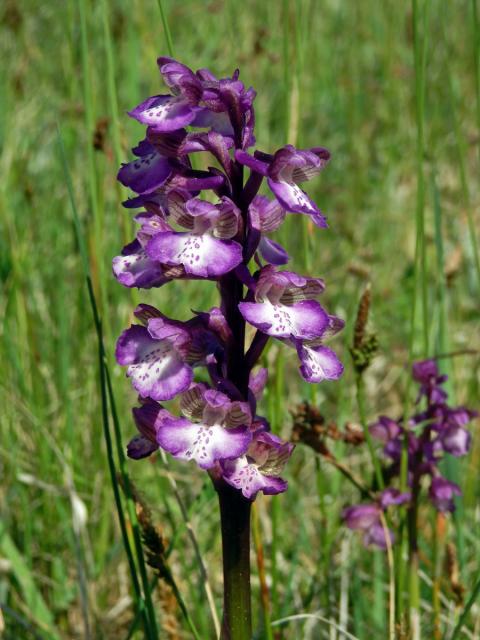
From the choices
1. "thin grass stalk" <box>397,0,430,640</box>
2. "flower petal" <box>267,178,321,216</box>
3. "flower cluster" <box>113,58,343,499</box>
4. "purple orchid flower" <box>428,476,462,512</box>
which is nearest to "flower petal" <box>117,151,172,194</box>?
"flower cluster" <box>113,58,343,499</box>

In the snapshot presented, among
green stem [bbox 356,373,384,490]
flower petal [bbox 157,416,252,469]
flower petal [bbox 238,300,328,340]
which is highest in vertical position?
flower petal [bbox 238,300,328,340]

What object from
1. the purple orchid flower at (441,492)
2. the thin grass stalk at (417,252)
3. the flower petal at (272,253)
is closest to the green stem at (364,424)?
the thin grass stalk at (417,252)

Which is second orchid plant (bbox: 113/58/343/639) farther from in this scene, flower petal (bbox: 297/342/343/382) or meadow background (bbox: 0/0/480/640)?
meadow background (bbox: 0/0/480/640)

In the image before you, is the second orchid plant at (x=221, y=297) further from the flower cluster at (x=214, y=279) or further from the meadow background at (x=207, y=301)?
the meadow background at (x=207, y=301)

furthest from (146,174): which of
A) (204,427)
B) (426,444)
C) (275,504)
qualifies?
(426,444)

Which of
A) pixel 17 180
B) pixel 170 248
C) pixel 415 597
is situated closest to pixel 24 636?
pixel 415 597

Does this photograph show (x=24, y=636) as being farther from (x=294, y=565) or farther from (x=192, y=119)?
(x=192, y=119)
